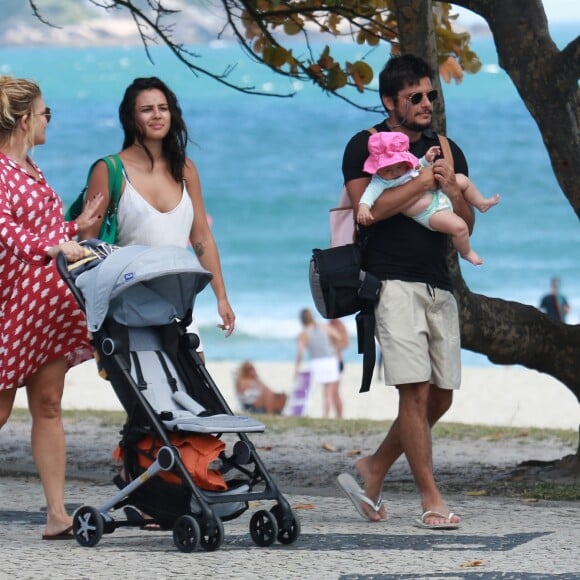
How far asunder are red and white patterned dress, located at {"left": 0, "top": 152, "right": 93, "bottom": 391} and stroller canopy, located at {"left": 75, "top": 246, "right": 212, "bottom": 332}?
290 mm

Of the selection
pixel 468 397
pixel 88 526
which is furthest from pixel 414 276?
pixel 468 397

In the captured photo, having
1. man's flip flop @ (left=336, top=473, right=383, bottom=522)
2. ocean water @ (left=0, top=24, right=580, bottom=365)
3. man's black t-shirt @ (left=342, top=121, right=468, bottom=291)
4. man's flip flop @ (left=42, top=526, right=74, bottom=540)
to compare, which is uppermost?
ocean water @ (left=0, top=24, right=580, bottom=365)

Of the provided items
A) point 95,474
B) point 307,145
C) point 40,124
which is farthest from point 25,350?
point 307,145

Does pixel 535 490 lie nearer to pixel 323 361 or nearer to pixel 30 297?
pixel 30 297

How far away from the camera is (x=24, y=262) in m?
5.91

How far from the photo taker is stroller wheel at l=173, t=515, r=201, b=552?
5.55m

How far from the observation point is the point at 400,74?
6.34 metres

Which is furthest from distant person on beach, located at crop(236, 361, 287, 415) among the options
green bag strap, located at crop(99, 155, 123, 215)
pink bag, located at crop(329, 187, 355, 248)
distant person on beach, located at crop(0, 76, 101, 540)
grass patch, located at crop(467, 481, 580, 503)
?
distant person on beach, located at crop(0, 76, 101, 540)

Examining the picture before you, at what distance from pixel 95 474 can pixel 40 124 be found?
298 centimetres

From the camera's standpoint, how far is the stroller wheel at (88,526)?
5.74 metres

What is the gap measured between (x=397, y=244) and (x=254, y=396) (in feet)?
34.1

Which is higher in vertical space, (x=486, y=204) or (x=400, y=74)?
(x=400, y=74)

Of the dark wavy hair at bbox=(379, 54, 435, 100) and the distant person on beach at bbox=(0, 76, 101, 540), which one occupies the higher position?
the dark wavy hair at bbox=(379, 54, 435, 100)

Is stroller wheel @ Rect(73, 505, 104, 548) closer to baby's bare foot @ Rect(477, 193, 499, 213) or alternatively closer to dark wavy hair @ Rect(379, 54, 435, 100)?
baby's bare foot @ Rect(477, 193, 499, 213)
